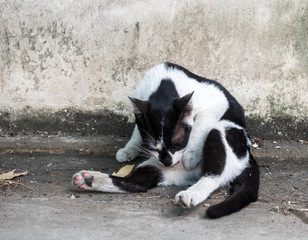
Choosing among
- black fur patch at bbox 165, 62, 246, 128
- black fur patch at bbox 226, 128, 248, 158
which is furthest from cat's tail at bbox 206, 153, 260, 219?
black fur patch at bbox 165, 62, 246, 128

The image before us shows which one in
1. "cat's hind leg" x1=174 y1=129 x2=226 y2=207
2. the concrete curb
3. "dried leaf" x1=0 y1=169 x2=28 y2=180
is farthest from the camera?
the concrete curb

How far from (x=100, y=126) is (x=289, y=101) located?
5.62 feet

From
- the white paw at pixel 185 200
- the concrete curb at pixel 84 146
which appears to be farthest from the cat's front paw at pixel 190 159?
the concrete curb at pixel 84 146

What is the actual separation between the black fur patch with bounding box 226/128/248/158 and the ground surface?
0.29 metres

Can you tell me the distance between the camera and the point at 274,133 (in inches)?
166

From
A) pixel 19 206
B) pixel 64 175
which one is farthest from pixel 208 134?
pixel 19 206

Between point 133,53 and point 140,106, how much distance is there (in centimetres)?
120

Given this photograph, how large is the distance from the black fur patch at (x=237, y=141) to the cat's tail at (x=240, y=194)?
112 millimetres

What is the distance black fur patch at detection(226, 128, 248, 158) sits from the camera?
3264mm

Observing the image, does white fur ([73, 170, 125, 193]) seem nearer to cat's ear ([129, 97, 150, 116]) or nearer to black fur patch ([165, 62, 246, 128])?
cat's ear ([129, 97, 150, 116])

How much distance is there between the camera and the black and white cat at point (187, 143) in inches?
121

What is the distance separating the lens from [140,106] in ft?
10.2

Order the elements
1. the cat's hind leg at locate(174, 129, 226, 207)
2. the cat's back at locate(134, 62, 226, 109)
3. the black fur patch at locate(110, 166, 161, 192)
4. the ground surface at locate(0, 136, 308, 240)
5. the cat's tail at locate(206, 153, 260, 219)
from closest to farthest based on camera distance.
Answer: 1. the ground surface at locate(0, 136, 308, 240)
2. the cat's tail at locate(206, 153, 260, 219)
3. the cat's hind leg at locate(174, 129, 226, 207)
4. the black fur patch at locate(110, 166, 161, 192)
5. the cat's back at locate(134, 62, 226, 109)

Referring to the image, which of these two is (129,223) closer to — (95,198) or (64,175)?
(95,198)
